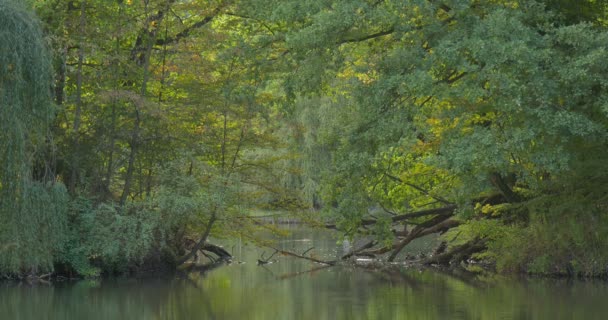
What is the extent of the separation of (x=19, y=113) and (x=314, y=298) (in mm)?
5738

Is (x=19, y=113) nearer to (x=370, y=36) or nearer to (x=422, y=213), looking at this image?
(x=370, y=36)

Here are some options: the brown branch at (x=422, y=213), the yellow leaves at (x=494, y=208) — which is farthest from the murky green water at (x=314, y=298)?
the yellow leaves at (x=494, y=208)

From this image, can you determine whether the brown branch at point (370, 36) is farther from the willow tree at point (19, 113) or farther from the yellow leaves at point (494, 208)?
the willow tree at point (19, 113)

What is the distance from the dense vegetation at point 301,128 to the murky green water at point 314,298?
0.93m

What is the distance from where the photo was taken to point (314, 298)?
52.0 feet

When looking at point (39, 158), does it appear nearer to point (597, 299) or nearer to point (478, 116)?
point (478, 116)

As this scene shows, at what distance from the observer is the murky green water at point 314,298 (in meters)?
13.8

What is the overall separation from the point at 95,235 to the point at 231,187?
3051mm

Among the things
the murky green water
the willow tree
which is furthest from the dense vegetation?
the murky green water

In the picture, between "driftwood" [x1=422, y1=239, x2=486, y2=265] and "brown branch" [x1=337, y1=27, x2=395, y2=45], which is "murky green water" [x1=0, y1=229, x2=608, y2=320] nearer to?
"driftwood" [x1=422, y1=239, x2=486, y2=265]

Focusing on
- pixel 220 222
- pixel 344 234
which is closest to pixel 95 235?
pixel 220 222

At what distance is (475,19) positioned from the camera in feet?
50.4

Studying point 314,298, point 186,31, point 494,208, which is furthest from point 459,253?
point 186,31

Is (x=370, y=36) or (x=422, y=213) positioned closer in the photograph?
(x=370, y=36)
